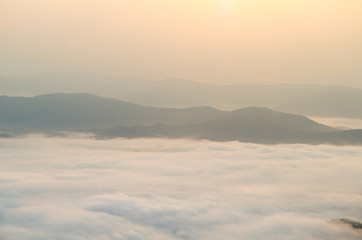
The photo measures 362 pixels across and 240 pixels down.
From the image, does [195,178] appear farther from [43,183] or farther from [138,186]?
[43,183]

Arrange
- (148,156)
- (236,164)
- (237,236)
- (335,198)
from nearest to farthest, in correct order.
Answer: (237,236), (335,198), (236,164), (148,156)

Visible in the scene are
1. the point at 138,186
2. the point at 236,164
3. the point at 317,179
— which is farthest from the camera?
the point at 236,164

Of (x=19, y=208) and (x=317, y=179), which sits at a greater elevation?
(x=317, y=179)

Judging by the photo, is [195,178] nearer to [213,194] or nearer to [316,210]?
[213,194]

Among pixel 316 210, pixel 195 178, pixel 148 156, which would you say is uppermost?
pixel 148 156

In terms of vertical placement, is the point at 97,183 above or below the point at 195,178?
below

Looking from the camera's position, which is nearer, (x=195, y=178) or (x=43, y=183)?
(x=43, y=183)

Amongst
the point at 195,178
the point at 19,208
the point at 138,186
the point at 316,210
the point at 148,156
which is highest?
the point at 148,156

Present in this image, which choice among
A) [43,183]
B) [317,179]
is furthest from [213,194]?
[43,183]

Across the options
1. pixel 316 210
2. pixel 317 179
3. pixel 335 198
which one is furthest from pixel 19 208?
pixel 317 179
